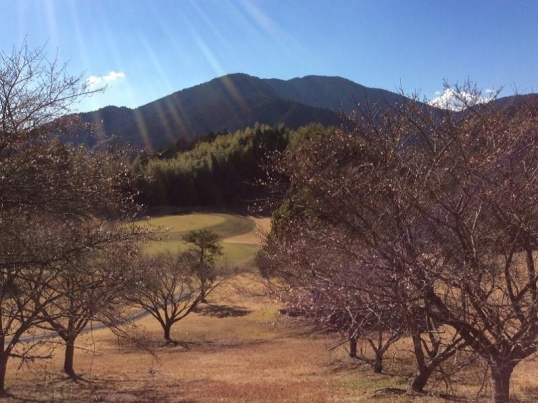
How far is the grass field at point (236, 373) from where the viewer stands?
441 inches

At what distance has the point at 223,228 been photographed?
57.6 meters

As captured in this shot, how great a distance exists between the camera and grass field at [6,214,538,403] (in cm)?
1119

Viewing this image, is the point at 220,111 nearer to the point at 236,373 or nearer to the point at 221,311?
the point at 221,311

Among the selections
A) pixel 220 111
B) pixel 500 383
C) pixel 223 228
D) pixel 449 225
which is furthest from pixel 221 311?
pixel 220 111

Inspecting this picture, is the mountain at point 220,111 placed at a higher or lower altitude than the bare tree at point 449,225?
higher

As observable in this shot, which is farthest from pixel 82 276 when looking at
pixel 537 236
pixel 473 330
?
pixel 537 236

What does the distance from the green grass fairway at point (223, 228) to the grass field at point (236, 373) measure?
1160cm

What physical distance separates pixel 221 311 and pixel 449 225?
3269cm

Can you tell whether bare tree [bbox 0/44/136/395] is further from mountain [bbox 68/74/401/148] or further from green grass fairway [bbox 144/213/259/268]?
mountain [bbox 68/74/401/148]

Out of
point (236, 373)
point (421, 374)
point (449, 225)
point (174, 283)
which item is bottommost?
point (236, 373)

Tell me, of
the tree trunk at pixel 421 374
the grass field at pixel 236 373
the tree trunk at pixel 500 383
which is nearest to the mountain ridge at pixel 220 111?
the grass field at pixel 236 373

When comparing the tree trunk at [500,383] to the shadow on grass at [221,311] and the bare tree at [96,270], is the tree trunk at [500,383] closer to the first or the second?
the bare tree at [96,270]

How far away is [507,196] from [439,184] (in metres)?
0.93

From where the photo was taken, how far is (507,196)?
6.16 metres
